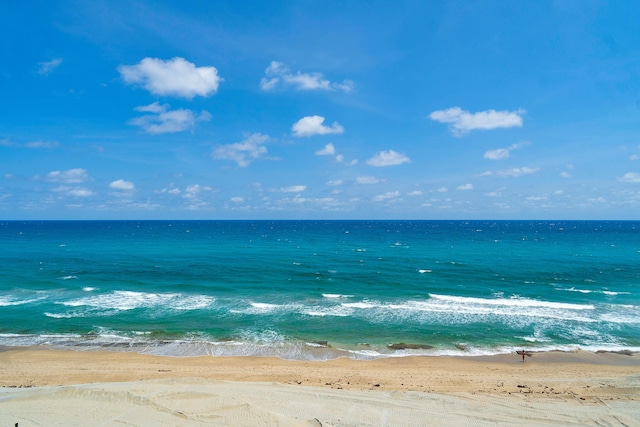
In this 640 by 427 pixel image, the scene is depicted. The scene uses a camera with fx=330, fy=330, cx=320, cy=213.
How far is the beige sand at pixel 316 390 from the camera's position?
13.1m

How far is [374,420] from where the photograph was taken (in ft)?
43.4

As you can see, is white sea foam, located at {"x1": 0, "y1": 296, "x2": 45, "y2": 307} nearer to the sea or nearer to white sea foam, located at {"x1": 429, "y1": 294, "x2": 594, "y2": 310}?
the sea

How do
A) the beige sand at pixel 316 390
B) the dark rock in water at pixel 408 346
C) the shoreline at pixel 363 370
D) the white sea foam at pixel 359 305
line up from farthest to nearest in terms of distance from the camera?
the white sea foam at pixel 359 305 < the dark rock in water at pixel 408 346 < the shoreline at pixel 363 370 < the beige sand at pixel 316 390

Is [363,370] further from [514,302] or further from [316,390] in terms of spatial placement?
[514,302]

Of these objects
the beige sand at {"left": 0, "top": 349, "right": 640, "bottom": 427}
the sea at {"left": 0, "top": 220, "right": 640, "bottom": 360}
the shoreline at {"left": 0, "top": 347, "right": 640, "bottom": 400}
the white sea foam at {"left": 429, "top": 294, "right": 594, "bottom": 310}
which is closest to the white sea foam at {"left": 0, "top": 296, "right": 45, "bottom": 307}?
the sea at {"left": 0, "top": 220, "right": 640, "bottom": 360}

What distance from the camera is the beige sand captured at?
13125mm

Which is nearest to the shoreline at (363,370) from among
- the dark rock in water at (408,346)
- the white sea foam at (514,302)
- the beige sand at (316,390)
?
the beige sand at (316,390)

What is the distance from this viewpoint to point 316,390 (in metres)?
15.9

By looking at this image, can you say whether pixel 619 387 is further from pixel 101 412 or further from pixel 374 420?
pixel 101 412

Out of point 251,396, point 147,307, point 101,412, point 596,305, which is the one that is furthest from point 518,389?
point 147,307

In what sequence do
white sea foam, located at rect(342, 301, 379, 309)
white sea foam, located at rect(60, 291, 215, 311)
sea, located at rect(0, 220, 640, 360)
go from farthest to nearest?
white sea foam, located at rect(342, 301, 379, 309) < white sea foam, located at rect(60, 291, 215, 311) < sea, located at rect(0, 220, 640, 360)

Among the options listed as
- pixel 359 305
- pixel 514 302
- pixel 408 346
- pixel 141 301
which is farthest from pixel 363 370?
pixel 141 301

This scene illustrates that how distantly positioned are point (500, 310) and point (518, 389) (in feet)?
48.6

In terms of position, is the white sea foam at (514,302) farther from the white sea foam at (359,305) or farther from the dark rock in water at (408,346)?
the dark rock in water at (408,346)
